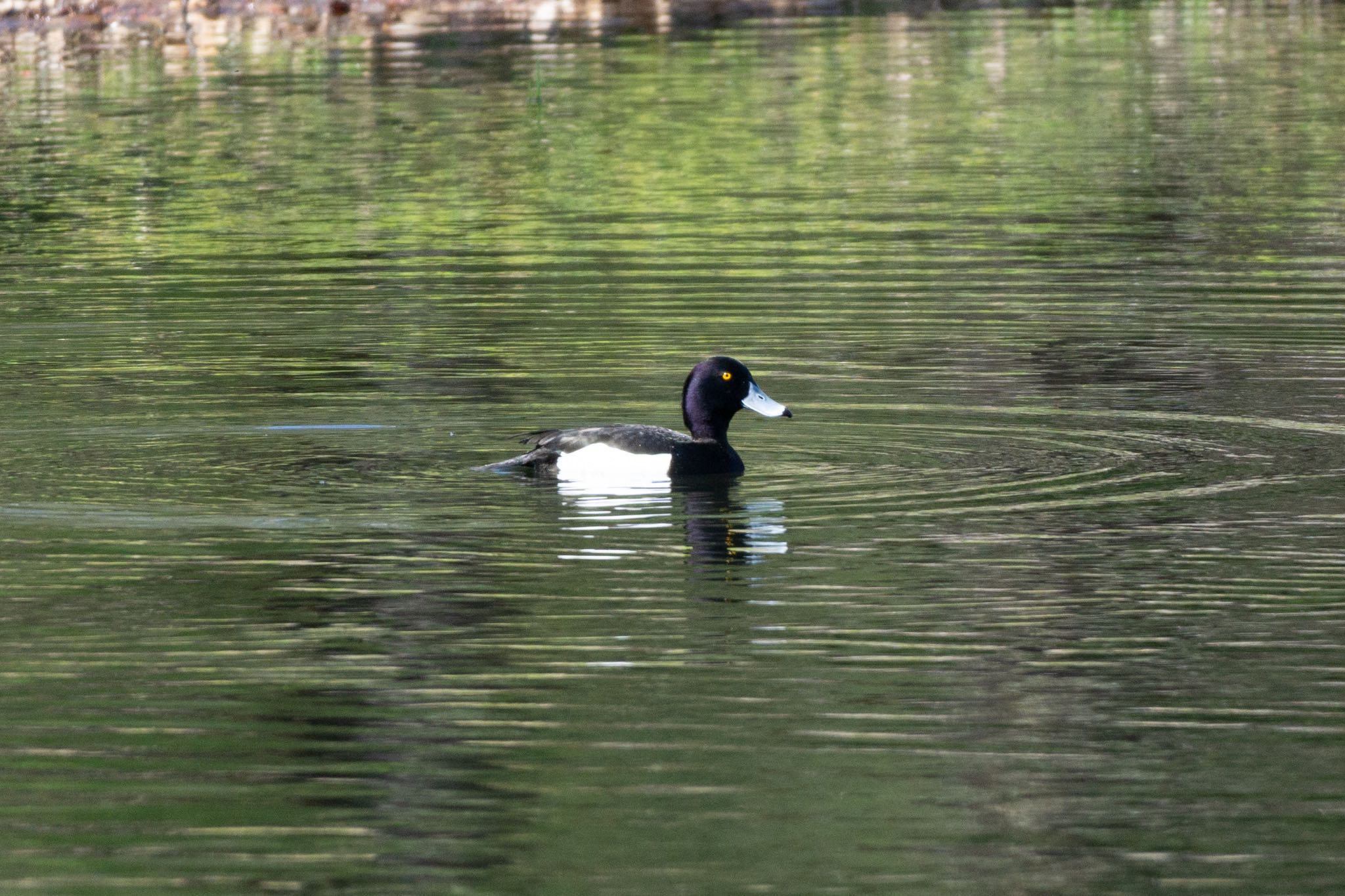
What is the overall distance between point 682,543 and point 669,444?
1.61 m

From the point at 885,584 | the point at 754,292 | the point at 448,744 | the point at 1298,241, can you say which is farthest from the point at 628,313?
the point at 448,744

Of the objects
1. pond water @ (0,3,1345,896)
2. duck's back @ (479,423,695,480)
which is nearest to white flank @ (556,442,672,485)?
duck's back @ (479,423,695,480)

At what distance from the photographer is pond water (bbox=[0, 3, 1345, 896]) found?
25.5 ft

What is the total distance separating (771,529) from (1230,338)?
6558 millimetres

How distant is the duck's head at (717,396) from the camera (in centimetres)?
1391

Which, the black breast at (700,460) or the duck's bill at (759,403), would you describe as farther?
the duck's bill at (759,403)

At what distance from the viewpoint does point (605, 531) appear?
1223 centimetres

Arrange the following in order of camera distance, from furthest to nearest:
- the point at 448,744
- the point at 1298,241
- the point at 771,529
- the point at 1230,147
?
1. the point at 1230,147
2. the point at 1298,241
3. the point at 771,529
4. the point at 448,744

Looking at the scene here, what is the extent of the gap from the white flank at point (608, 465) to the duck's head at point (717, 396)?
48 centimetres

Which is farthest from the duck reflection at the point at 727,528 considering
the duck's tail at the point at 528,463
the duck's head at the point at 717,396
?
the duck's tail at the point at 528,463

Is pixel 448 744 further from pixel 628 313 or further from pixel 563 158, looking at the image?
pixel 563 158

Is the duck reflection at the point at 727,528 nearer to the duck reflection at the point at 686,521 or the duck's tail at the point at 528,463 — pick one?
the duck reflection at the point at 686,521

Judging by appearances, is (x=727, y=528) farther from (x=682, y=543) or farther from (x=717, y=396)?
(x=717, y=396)

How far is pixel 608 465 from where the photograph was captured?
1335 cm
